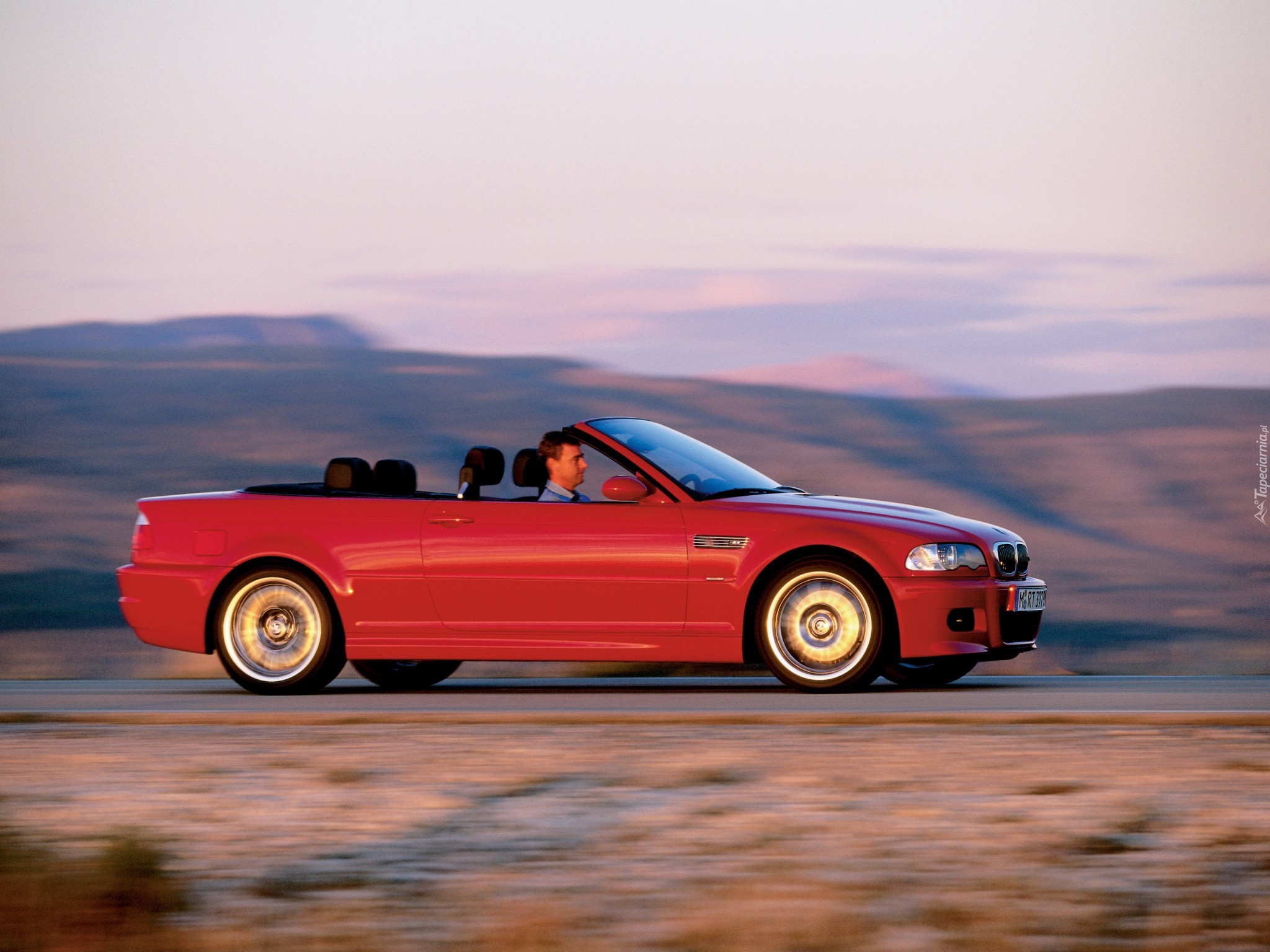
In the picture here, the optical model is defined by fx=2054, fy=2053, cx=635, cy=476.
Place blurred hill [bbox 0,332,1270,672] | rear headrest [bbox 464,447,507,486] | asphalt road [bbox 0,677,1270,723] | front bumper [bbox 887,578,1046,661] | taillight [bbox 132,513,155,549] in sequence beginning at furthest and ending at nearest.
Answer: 1. blurred hill [bbox 0,332,1270,672]
2. taillight [bbox 132,513,155,549]
3. rear headrest [bbox 464,447,507,486]
4. front bumper [bbox 887,578,1046,661]
5. asphalt road [bbox 0,677,1270,723]

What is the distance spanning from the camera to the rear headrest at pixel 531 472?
11289mm

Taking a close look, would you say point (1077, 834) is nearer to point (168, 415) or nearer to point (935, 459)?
point (935, 459)

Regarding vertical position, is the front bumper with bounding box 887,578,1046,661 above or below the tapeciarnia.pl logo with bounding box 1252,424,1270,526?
below

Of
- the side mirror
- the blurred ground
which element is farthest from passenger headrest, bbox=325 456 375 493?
the blurred ground

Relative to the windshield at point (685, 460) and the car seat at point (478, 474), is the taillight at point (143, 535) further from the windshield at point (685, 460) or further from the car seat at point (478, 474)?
the windshield at point (685, 460)

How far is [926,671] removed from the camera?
38.7 feet

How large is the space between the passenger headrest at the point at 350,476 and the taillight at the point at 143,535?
1.06 meters

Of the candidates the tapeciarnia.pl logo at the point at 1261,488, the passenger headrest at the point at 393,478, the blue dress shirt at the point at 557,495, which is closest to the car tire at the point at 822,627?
the blue dress shirt at the point at 557,495

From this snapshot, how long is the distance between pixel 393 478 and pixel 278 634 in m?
1.07

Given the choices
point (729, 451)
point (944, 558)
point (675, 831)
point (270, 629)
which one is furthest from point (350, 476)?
point (729, 451)

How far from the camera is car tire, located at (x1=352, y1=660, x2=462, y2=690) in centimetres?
1238

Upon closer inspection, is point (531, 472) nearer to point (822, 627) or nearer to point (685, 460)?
point (685, 460)

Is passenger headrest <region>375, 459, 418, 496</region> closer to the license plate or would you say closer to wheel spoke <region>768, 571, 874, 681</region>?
wheel spoke <region>768, 571, 874, 681</region>

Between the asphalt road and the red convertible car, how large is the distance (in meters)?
0.26
